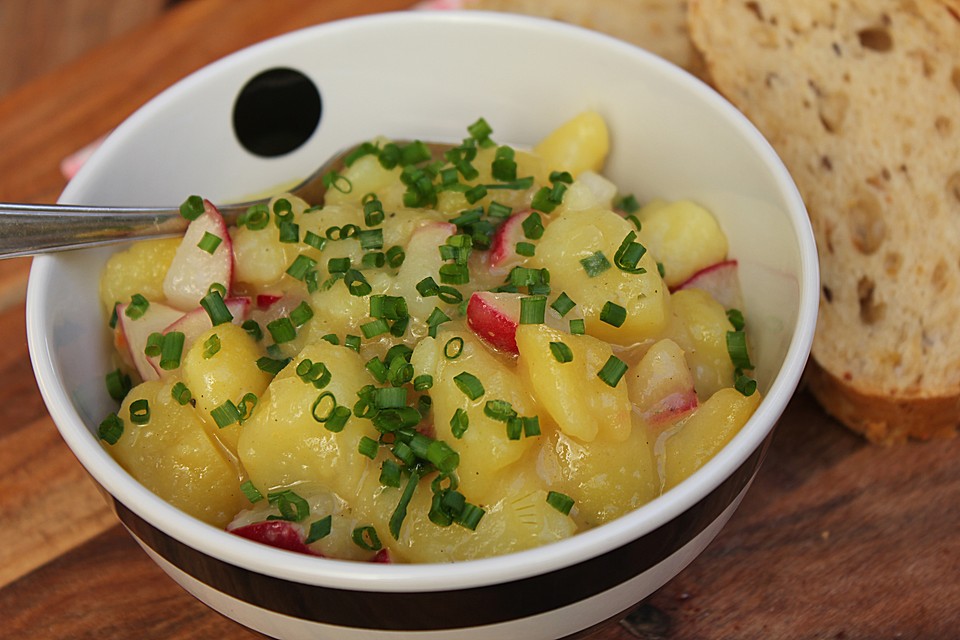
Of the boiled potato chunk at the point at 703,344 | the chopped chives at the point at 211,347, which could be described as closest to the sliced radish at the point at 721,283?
the boiled potato chunk at the point at 703,344

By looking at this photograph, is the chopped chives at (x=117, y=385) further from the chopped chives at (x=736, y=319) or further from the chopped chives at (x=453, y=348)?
the chopped chives at (x=736, y=319)

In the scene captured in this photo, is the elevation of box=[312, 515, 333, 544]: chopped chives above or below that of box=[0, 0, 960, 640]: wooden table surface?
above

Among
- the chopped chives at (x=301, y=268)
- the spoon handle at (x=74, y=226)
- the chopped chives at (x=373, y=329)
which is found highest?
the spoon handle at (x=74, y=226)

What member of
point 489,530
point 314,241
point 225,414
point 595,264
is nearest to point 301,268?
point 314,241

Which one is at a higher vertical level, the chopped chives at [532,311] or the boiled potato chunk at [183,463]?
the chopped chives at [532,311]

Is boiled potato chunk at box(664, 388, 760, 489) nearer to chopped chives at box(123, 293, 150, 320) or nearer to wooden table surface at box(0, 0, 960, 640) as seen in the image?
wooden table surface at box(0, 0, 960, 640)

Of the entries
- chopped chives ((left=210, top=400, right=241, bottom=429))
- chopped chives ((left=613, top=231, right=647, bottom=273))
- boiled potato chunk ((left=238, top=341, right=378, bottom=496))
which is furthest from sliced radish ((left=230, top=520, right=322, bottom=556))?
chopped chives ((left=613, top=231, right=647, bottom=273))
